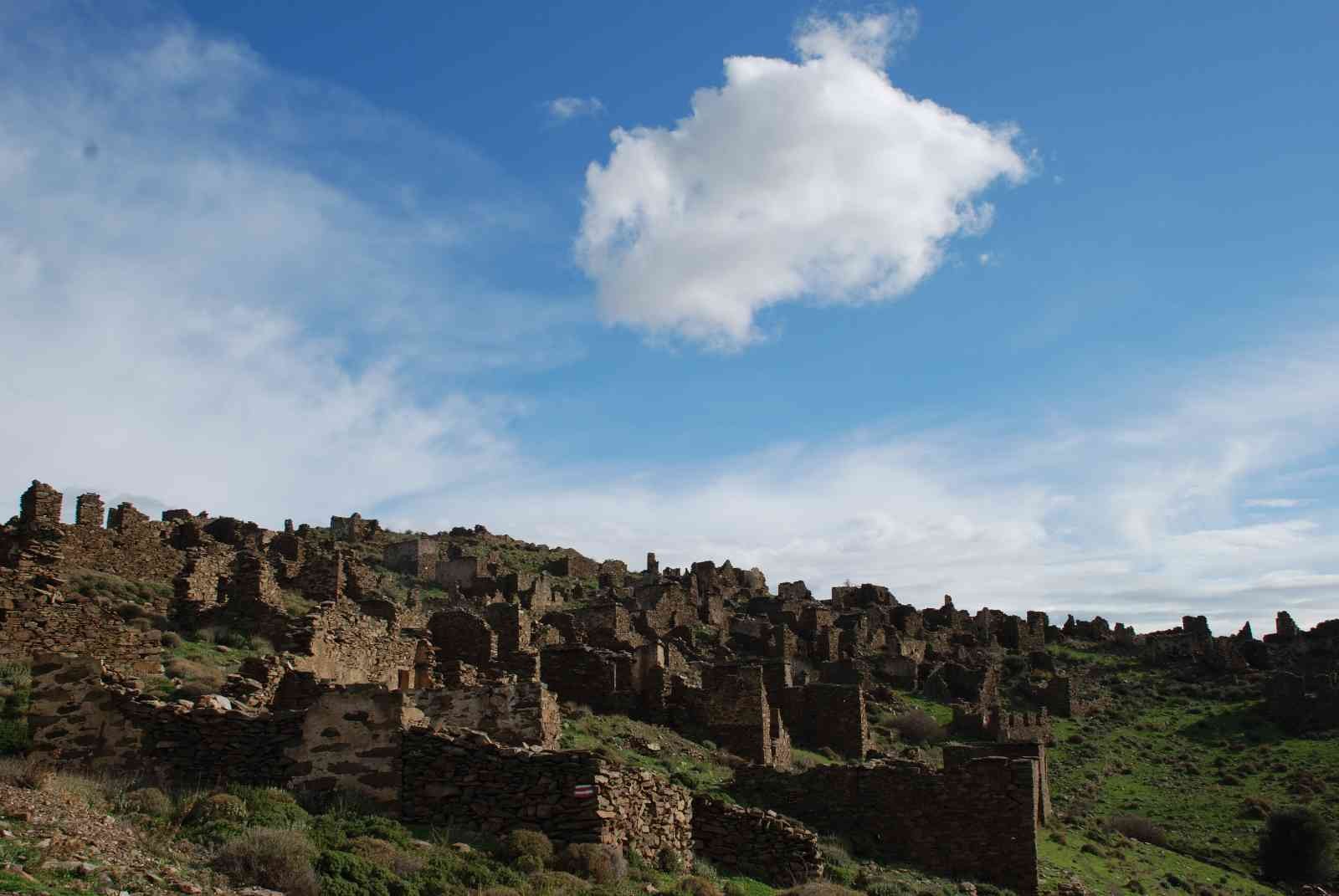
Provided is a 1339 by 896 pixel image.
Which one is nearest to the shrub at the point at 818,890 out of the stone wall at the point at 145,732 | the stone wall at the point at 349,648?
the stone wall at the point at 145,732

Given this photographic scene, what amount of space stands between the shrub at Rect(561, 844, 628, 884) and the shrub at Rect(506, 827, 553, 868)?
0.74 ft

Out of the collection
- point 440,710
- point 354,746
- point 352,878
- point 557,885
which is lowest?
point 557,885

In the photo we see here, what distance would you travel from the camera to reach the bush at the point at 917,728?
41594 mm

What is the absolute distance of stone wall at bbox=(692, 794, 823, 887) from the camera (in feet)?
58.7

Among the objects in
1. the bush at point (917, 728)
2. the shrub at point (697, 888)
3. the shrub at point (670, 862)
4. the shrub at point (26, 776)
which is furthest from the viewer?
the bush at point (917, 728)

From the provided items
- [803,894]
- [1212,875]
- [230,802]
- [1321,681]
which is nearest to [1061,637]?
[1321,681]

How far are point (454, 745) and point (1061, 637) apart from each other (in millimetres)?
73847

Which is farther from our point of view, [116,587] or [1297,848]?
[1297,848]

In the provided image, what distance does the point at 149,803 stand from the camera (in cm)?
1295

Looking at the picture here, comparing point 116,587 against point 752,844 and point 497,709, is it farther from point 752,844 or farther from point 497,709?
point 752,844

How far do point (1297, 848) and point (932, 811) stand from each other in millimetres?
21445

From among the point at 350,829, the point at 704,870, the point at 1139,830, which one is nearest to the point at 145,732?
the point at 350,829

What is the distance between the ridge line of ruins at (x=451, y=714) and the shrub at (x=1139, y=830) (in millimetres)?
4622

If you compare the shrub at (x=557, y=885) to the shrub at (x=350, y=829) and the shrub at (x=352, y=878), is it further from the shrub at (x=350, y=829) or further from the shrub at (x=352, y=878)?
the shrub at (x=350, y=829)
